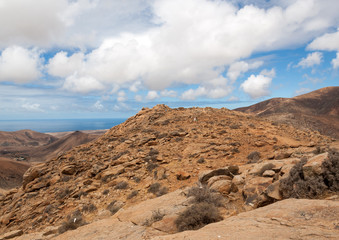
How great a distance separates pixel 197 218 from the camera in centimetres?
533

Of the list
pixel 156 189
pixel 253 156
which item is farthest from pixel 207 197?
pixel 253 156

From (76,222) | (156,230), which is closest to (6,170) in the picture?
(76,222)

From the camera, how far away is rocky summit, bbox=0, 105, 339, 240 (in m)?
5.21

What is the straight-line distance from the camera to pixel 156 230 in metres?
5.45

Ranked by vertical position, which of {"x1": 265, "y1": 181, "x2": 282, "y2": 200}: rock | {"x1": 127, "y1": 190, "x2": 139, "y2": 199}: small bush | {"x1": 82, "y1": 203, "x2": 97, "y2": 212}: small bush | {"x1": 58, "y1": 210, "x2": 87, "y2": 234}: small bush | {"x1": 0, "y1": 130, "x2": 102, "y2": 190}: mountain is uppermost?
{"x1": 265, "y1": 181, "x2": 282, "y2": 200}: rock

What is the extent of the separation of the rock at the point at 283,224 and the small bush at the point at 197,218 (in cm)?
55

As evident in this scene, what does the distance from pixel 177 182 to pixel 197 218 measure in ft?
17.9

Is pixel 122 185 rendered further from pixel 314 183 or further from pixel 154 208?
pixel 314 183

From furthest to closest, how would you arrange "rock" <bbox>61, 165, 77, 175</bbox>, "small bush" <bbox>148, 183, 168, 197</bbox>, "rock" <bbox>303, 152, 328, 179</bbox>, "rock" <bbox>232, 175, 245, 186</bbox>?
"rock" <bbox>61, 165, 77, 175</bbox>
"small bush" <bbox>148, 183, 168, 197</bbox>
"rock" <bbox>232, 175, 245, 186</bbox>
"rock" <bbox>303, 152, 328, 179</bbox>

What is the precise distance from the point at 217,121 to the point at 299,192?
1355cm

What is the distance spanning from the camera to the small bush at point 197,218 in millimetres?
5262

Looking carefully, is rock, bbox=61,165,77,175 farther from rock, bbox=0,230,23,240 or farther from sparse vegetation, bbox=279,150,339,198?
sparse vegetation, bbox=279,150,339,198

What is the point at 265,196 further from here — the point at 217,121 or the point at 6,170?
the point at 6,170

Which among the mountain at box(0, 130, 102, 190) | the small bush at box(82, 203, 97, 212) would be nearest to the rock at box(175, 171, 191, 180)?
the small bush at box(82, 203, 97, 212)
